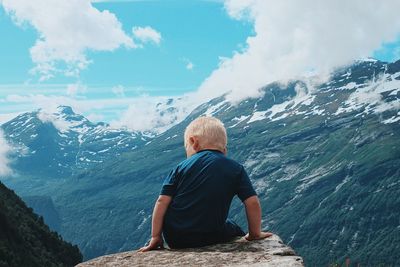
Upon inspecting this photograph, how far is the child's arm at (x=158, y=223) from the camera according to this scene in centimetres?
902

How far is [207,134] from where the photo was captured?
30.9 ft

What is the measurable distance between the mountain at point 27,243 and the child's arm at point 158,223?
56915 millimetres

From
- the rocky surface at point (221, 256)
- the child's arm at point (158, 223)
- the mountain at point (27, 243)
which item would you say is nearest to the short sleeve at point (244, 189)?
the rocky surface at point (221, 256)

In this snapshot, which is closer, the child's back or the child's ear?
the child's back

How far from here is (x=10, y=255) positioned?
6675 cm

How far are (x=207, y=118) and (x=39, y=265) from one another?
68.8m

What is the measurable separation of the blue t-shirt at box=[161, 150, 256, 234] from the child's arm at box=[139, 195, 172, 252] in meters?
0.09

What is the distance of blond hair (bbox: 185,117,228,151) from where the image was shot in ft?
30.7

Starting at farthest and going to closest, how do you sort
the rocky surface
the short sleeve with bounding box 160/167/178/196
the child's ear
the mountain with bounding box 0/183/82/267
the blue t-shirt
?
the mountain with bounding box 0/183/82/267
the child's ear
the short sleeve with bounding box 160/167/178/196
the blue t-shirt
the rocky surface

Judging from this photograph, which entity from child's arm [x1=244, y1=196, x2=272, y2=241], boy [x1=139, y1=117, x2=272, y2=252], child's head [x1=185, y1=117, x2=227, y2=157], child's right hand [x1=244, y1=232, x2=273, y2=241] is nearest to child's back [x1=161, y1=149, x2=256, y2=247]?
boy [x1=139, y1=117, x2=272, y2=252]

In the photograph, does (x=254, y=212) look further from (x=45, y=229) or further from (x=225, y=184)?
(x=45, y=229)

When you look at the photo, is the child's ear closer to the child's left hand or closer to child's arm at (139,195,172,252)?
child's arm at (139,195,172,252)

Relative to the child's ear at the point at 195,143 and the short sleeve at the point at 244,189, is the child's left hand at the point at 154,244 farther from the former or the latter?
the child's ear at the point at 195,143

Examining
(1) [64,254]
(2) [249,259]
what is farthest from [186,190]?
(1) [64,254]
